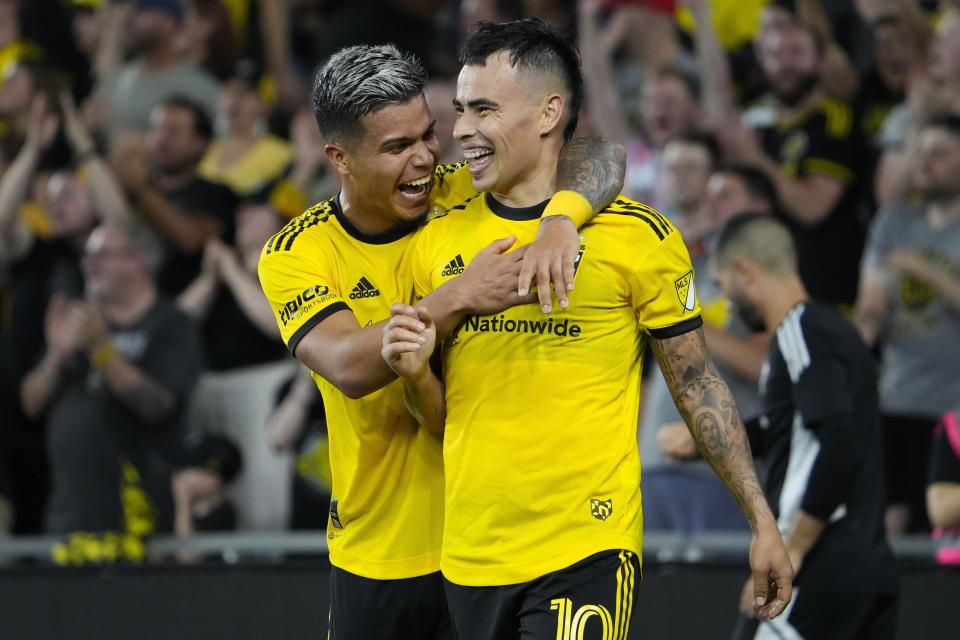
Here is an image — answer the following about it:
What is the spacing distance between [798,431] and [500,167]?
1647 mm

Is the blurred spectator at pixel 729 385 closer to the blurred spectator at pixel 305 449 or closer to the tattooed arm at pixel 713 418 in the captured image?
the blurred spectator at pixel 305 449

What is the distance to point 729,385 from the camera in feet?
20.6

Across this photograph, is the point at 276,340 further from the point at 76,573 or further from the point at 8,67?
the point at 8,67

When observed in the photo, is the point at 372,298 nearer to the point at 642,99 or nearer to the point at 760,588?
the point at 760,588

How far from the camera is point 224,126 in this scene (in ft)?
29.8

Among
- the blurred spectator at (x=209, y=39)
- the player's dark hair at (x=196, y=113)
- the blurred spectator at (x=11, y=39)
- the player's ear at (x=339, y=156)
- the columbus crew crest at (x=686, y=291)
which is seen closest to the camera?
the columbus crew crest at (x=686, y=291)

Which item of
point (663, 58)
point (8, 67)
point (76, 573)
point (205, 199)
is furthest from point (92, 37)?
point (76, 573)

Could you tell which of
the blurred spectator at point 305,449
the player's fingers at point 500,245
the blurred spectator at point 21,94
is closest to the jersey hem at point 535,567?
the player's fingers at point 500,245

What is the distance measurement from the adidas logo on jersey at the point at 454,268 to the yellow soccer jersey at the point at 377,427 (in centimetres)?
Result: 25

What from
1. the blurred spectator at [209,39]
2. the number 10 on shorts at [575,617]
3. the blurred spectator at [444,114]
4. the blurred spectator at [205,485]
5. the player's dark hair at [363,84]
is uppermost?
the blurred spectator at [209,39]

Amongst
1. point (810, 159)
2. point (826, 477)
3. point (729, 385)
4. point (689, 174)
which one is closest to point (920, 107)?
point (810, 159)

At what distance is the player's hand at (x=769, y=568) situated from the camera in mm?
3635

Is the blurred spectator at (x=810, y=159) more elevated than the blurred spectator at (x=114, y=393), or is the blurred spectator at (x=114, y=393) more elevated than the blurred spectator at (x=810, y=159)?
the blurred spectator at (x=810, y=159)

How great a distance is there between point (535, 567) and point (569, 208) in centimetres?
87
